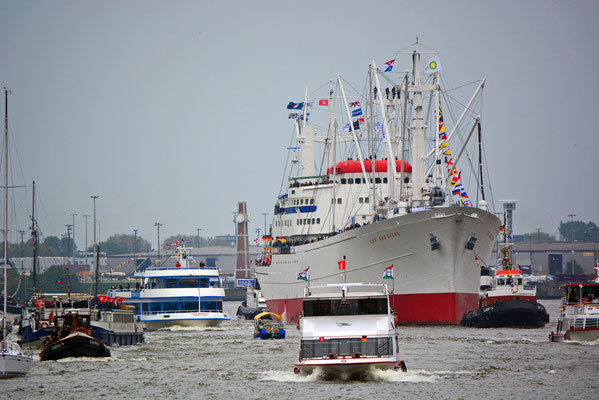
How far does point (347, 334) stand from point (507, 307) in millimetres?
39558

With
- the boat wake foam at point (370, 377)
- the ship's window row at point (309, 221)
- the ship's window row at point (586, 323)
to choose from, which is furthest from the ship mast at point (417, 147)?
the boat wake foam at point (370, 377)

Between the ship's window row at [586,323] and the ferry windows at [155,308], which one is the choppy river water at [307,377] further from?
the ferry windows at [155,308]

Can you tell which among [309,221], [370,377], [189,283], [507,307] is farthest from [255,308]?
[370,377]

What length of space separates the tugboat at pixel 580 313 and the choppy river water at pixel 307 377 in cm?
76

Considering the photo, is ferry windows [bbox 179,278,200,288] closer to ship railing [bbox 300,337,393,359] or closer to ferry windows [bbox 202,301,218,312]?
ferry windows [bbox 202,301,218,312]

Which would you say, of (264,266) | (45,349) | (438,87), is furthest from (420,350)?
(264,266)

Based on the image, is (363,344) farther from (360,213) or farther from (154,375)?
(360,213)

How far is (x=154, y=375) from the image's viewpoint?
51625 mm

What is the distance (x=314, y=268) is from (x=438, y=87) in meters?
22.3

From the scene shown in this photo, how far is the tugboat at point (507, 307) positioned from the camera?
79.9 m

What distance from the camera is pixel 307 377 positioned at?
46.2 m

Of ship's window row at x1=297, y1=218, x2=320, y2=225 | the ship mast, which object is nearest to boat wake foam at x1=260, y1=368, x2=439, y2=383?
the ship mast

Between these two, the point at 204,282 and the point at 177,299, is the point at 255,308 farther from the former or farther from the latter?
the point at 177,299

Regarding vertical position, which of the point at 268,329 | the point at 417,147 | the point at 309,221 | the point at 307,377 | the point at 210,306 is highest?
the point at 417,147
